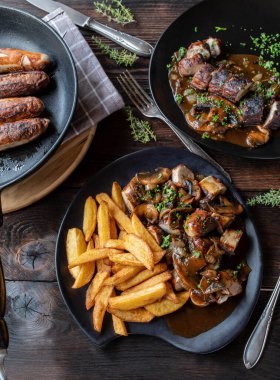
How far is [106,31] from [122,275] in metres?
1.61

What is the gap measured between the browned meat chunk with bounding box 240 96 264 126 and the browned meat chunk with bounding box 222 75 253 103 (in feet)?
0.24

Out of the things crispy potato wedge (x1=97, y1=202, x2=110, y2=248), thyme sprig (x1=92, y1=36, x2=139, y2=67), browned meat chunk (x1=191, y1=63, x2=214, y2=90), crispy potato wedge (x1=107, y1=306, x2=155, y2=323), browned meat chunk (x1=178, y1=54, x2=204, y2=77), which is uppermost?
thyme sprig (x1=92, y1=36, x2=139, y2=67)

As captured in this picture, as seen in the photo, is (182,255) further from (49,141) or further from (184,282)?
(49,141)

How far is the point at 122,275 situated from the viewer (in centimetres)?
322

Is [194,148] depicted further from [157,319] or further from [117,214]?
[157,319]

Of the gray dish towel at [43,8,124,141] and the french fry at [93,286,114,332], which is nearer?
the french fry at [93,286,114,332]

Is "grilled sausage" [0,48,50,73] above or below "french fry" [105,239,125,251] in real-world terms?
above

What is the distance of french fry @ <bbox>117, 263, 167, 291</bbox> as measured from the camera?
3254mm

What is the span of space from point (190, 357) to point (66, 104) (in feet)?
5.70

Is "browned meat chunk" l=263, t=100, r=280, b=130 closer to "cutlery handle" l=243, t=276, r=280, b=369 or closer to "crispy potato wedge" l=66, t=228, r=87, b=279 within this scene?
"cutlery handle" l=243, t=276, r=280, b=369

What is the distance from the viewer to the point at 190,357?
3.42 metres

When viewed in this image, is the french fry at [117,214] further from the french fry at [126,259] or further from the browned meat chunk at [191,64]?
the browned meat chunk at [191,64]

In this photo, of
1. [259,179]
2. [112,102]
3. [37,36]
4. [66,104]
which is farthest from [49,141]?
[259,179]

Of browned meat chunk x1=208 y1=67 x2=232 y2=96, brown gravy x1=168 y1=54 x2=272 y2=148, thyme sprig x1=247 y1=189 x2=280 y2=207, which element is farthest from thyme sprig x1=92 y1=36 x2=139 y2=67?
thyme sprig x1=247 y1=189 x2=280 y2=207
